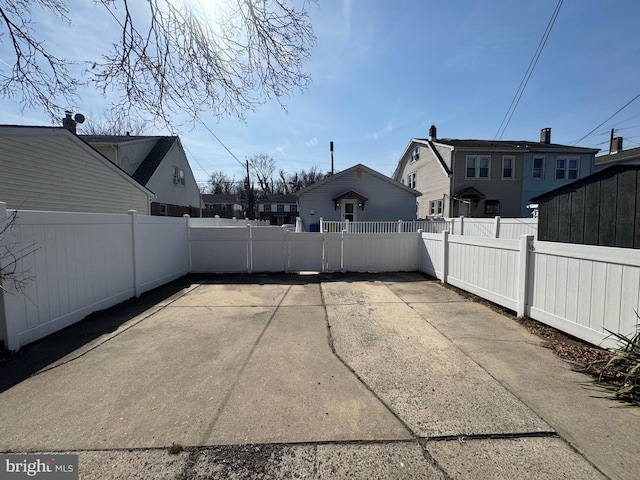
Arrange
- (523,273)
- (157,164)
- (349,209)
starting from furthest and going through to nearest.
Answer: (349,209), (157,164), (523,273)

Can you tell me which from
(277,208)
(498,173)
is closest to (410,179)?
(498,173)

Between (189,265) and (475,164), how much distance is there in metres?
18.5

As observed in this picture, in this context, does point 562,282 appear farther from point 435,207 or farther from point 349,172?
point 435,207

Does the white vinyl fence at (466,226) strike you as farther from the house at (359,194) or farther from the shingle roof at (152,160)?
the shingle roof at (152,160)

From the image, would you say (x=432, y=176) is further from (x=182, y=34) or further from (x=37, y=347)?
(x=37, y=347)

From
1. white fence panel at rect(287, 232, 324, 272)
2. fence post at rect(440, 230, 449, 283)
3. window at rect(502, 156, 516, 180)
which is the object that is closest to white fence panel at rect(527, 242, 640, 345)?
fence post at rect(440, 230, 449, 283)

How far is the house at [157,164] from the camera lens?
49.6 ft

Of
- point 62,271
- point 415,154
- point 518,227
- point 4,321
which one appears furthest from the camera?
point 415,154

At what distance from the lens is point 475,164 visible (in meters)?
18.8

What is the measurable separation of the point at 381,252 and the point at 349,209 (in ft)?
30.8

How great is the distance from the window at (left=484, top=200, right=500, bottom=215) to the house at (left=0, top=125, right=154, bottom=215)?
20.6 meters

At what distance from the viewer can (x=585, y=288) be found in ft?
11.6

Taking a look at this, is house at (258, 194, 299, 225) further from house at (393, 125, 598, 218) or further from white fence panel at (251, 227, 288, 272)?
white fence panel at (251, 227, 288, 272)

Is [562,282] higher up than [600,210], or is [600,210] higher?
[600,210]
